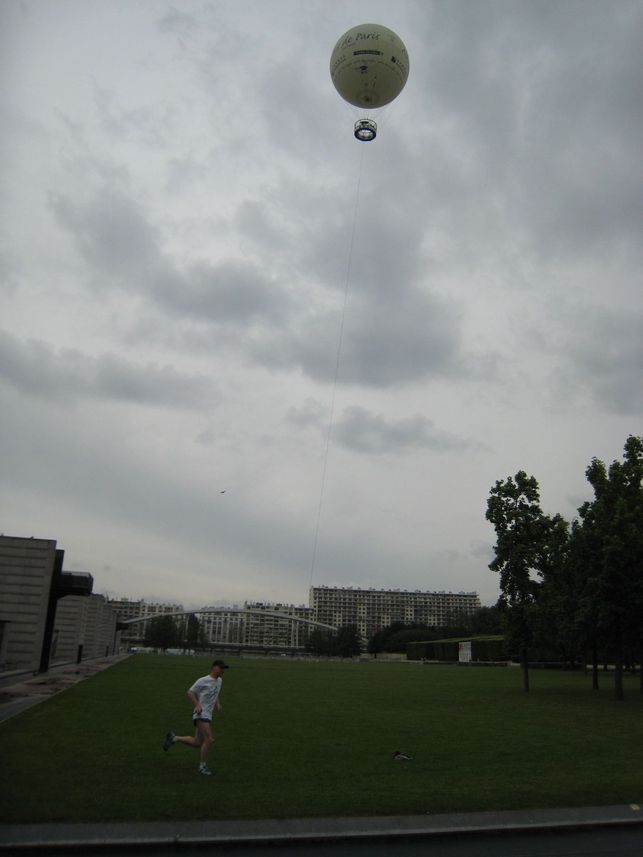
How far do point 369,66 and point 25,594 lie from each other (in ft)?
109

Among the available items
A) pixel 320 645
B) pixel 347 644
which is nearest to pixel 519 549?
pixel 347 644

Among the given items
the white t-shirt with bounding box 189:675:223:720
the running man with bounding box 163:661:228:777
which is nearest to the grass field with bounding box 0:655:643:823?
the running man with bounding box 163:661:228:777

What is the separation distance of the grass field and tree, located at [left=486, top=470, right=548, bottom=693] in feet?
36.0

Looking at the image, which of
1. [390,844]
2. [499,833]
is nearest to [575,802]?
[499,833]

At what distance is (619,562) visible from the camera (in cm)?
2873

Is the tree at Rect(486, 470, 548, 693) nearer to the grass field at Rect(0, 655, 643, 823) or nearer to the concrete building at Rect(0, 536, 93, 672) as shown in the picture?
the grass field at Rect(0, 655, 643, 823)

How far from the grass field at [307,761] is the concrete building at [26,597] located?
653 inches

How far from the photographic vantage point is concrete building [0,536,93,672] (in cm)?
3691

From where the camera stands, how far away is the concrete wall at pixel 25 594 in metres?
36.9

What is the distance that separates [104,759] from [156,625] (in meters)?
173

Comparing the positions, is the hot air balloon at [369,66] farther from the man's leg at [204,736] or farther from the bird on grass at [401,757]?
Answer: the bird on grass at [401,757]

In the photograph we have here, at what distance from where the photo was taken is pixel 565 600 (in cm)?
3281

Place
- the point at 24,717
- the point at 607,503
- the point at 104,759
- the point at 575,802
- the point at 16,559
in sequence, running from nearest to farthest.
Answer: the point at 575,802, the point at 104,759, the point at 24,717, the point at 607,503, the point at 16,559

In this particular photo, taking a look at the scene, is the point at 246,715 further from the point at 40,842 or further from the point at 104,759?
the point at 40,842
